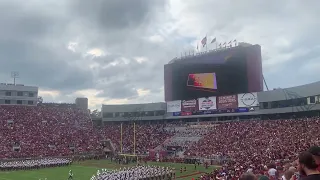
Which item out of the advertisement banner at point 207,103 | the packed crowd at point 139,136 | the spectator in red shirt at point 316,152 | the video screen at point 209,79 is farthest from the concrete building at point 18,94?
the spectator in red shirt at point 316,152

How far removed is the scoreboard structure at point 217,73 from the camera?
4506 centimetres

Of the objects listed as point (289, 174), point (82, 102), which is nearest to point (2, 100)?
point (82, 102)

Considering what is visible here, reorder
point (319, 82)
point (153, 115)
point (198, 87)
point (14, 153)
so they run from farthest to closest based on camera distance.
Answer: point (153, 115), point (198, 87), point (14, 153), point (319, 82)

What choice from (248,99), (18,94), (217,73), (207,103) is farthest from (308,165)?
(18,94)

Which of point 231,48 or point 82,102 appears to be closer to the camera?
point 231,48

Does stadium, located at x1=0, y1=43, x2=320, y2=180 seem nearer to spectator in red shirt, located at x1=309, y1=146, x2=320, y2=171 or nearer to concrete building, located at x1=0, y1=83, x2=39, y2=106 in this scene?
concrete building, located at x1=0, y1=83, x2=39, y2=106

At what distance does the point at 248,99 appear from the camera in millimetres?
46000

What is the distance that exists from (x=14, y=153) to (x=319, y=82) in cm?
3787

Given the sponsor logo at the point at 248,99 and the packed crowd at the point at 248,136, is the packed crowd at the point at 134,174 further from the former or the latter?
the sponsor logo at the point at 248,99

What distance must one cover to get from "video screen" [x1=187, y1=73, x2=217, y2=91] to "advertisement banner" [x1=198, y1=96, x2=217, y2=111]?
1.52m

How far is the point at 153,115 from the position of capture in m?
61.2

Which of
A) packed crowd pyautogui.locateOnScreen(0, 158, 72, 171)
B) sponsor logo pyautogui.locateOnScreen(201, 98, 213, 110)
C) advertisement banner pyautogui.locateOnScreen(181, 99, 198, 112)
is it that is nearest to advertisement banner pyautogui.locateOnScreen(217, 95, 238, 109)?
sponsor logo pyautogui.locateOnScreen(201, 98, 213, 110)

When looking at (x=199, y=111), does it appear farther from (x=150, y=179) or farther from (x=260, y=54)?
(x=150, y=179)

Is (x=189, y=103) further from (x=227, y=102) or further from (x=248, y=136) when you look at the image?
(x=248, y=136)
